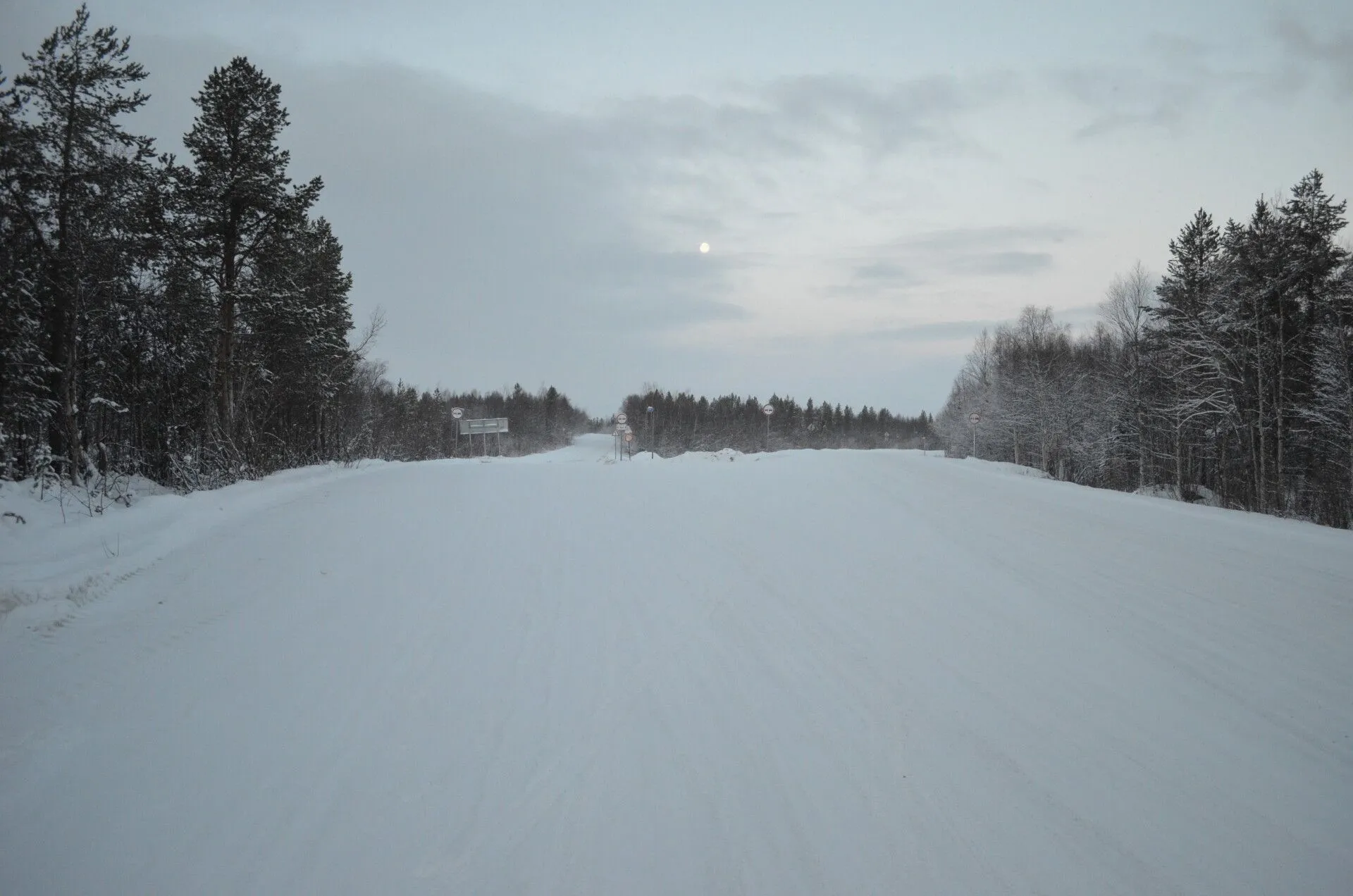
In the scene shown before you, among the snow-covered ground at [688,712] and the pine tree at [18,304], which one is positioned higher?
the pine tree at [18,304]

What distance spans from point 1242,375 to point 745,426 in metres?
67.2

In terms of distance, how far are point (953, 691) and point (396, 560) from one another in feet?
20.8

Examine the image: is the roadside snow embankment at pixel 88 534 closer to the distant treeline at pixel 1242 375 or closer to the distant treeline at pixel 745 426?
the distant treeline at pixel 1242 375

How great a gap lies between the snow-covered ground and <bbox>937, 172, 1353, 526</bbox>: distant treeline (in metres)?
19.4

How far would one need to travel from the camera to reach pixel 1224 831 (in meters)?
3.07

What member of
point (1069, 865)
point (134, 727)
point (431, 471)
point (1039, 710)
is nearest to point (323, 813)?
point (134, 727)

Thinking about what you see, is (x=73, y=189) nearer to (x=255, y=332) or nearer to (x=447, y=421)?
(x=255, y=332)

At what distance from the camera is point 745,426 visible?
89250 mm

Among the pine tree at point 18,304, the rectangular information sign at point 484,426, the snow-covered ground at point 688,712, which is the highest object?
the pine tree at point 18,304

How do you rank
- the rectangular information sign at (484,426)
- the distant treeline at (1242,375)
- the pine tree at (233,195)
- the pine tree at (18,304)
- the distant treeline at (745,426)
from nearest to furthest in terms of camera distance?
the pine tree at (18,304) < the pine tree at (233,195) < the distant treeline at (1242,375) < the rectangular information sign at (484,426) < the distant treeline at (745,426)

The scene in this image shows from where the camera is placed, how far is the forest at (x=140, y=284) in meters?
12.9

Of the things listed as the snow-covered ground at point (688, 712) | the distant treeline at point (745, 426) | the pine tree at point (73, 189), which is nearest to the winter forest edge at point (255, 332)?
the pine tree at point (73, 189)

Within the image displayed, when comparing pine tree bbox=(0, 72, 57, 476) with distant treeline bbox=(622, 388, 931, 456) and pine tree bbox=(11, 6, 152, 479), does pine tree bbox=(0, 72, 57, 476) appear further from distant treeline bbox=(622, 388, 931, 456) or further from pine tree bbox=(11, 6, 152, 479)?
distant treeline bbox=(622, 388, 931, 456)

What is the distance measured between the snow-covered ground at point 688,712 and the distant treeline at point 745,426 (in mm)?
54190
